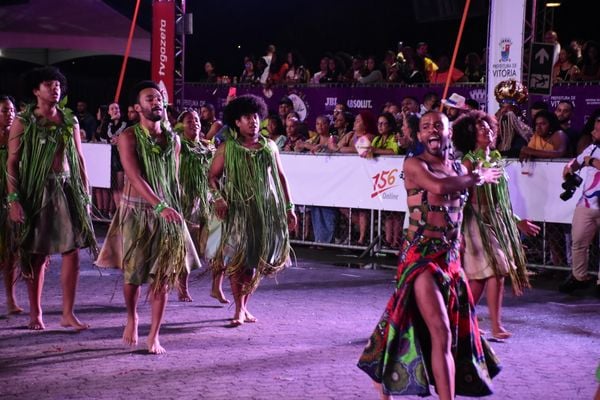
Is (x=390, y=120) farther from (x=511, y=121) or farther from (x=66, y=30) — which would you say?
(x=66, y=30)

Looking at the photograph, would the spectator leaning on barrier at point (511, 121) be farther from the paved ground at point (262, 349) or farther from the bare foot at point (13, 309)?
the bare foot at point (13, 309)

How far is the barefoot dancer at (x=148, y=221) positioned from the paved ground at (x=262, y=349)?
0.42m

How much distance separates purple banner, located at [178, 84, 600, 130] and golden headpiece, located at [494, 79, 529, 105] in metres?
1.37

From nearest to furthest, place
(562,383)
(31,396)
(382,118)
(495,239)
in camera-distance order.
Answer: (31,396) → (562,383) → (495,239) → (382,118)

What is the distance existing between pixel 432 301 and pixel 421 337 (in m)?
0.23

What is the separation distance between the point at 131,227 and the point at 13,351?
1.18 metres

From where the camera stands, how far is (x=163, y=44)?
49.8ft

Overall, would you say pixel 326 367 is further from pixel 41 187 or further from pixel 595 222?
pixel 595 222

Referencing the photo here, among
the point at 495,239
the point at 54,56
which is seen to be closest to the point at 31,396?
the point at 495,239

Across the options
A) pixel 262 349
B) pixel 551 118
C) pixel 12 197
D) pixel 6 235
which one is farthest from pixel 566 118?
pixel 12 197

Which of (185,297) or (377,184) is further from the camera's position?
(377,184)

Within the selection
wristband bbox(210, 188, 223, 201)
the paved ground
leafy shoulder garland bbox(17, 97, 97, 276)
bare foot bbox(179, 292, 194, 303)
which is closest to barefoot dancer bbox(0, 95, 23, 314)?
the paved ground

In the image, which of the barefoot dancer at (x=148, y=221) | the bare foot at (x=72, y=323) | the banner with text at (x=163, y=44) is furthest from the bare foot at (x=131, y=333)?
the banner with text at (x=163, y=44)

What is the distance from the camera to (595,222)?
9.88 m
